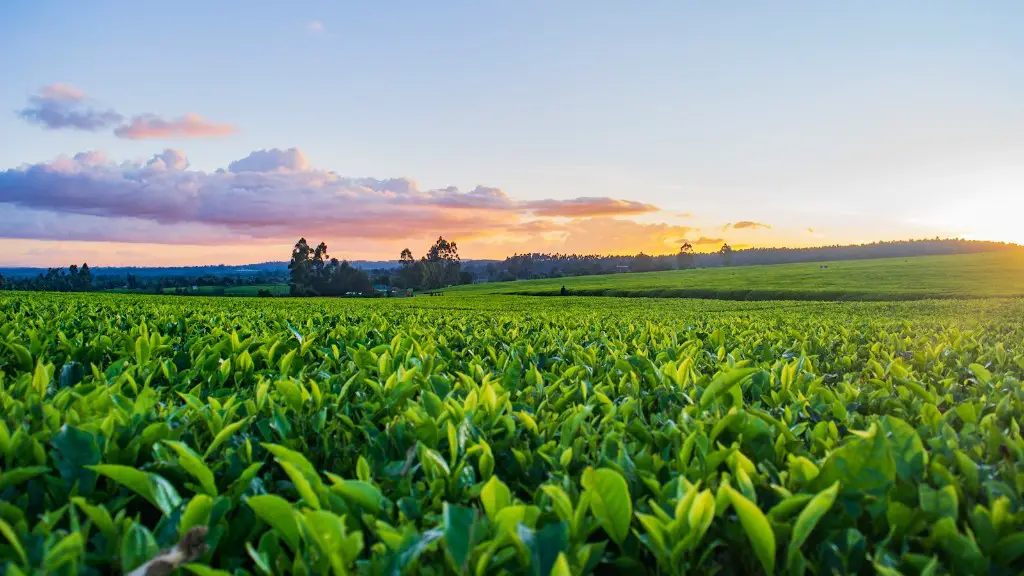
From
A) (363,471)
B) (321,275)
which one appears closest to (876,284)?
(363,471)

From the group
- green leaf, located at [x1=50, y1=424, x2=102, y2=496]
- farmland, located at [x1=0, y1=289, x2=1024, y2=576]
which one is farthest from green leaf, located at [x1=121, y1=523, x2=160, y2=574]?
green leaf, located at [x1=50, y1=424, x2=102, y2=496]

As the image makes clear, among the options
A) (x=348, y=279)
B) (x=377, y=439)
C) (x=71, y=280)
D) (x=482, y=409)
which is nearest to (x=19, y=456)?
(x=377, y=439)

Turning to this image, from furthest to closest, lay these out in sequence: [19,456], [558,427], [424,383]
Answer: [424,383] < [558,427] < [19,456]

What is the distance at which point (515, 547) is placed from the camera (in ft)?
4.73

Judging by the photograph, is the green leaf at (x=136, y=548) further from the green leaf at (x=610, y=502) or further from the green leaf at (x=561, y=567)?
the green leaf at (x=610, y=502)

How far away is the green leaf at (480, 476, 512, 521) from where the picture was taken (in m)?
1.54

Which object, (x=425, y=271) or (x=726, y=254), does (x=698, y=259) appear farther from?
(x=425, y=271)

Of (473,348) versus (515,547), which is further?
(473,348)

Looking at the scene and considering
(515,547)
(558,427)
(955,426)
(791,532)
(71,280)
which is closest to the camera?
(515,547)

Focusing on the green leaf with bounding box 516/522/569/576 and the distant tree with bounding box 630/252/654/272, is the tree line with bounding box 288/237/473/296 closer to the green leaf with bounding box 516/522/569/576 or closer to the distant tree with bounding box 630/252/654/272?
the distant tree with bounding box 630/252/654/272

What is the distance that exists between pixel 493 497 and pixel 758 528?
64 centimetres

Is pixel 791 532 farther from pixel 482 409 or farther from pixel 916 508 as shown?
pixel 482 409

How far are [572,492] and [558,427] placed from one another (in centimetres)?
70

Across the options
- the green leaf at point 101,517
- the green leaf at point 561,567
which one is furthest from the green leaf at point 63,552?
the green leaf at point 561,567
